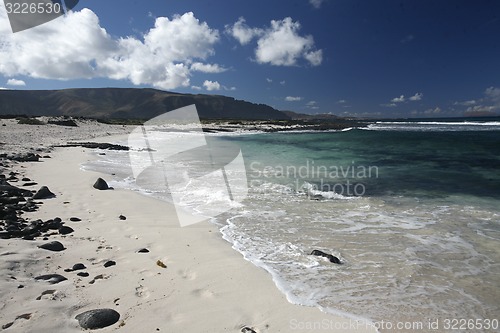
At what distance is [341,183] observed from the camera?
1245cm

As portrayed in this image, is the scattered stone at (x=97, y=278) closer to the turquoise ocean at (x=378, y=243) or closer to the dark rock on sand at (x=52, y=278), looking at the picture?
the dark rock on sand at (x=52, y=278)

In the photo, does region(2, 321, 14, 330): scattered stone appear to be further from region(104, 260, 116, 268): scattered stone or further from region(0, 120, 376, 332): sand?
region(104, 260, 116, 268): scattered stone

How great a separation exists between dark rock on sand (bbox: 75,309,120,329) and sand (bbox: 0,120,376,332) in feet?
0.19

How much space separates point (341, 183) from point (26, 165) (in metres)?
12.6

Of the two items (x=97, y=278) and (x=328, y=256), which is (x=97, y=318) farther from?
(x=328, y=256)

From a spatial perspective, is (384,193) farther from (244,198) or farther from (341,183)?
(244,198)

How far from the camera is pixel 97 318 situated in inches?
123

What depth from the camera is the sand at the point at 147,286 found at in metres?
3.24

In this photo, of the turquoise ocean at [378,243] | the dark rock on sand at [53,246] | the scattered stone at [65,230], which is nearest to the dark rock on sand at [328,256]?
the turquoise ocean at [378,243]

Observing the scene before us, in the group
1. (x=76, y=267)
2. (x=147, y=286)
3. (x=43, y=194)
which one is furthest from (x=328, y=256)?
(x=43, y=194)

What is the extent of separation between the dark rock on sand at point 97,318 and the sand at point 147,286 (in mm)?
58

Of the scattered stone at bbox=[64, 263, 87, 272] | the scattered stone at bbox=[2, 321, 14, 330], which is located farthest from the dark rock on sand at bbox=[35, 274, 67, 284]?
the scattered stone at bbox=[2, 321, 14, 330]

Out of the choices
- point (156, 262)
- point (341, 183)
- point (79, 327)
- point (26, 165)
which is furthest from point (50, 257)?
point (341, 183)

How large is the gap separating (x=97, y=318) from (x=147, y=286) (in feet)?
2.87
